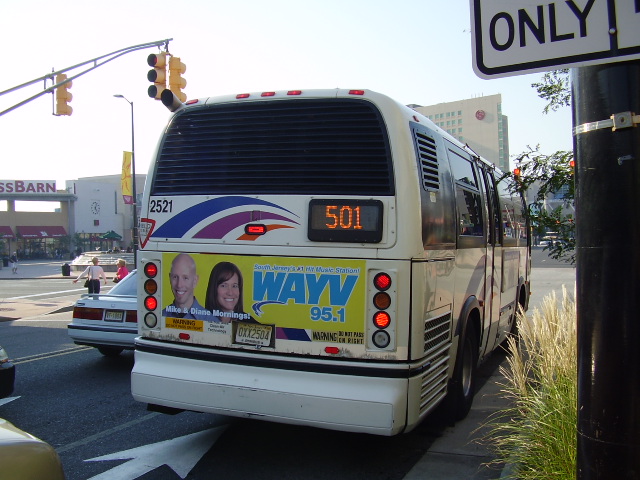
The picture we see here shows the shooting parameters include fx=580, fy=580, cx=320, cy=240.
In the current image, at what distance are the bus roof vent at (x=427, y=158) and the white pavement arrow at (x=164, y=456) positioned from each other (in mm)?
Answer: 3049

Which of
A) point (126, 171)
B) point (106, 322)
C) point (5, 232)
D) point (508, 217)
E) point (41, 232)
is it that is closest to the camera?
point (508, 217)

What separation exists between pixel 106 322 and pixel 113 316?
0.51ft

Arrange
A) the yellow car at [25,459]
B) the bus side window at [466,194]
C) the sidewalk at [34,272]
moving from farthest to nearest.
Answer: the sidewalk at [34,272], the bus side window at [466,194], the yellow car at [25,459]

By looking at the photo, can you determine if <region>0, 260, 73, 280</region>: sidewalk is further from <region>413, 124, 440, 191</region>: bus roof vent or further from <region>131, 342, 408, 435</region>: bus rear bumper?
<region>413, 124, 440, 191</region>: bus roof vent

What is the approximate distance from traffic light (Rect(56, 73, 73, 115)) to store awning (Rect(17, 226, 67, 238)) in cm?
6110

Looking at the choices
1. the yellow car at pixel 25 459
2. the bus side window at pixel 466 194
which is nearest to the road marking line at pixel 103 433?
the yellow car at pixel 25 459

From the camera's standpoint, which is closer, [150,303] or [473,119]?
[150,303]

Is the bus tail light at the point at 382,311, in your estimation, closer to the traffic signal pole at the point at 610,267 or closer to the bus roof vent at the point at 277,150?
the bus roof vent at the point at 277,150

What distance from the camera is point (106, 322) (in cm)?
879

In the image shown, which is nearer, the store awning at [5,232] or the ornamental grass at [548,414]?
the ornamental grass at [548,414]

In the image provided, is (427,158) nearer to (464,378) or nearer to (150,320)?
(464,378)

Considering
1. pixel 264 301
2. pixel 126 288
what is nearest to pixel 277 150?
pixel 264 301

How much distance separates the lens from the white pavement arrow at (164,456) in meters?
4.67

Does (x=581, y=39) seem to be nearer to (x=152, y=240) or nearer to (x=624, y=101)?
(x=624, y=101)
